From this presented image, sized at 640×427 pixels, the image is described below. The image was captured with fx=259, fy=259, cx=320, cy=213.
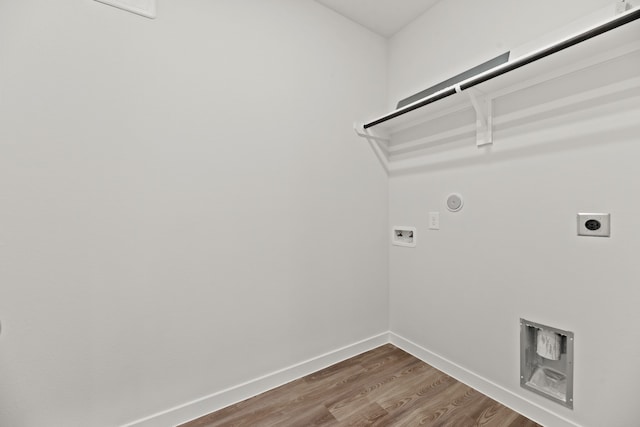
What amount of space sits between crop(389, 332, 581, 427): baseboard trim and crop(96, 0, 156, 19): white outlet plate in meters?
2.64

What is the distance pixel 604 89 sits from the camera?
1.14 meters

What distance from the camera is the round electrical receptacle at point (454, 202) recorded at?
1.68 m

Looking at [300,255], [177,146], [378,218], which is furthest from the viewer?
[378,218]

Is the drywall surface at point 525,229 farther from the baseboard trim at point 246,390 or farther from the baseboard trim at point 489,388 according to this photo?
the baseboard trim at point 246,390

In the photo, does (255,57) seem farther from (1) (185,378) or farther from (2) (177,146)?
(1) (185,378)

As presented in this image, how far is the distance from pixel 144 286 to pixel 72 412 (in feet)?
1.91

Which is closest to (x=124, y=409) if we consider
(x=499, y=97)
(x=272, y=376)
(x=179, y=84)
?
(x=272, y=376)

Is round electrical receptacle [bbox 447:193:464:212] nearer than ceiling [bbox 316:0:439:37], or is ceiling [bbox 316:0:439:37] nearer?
round electrical receptacle [bbox 447:193:464:212]

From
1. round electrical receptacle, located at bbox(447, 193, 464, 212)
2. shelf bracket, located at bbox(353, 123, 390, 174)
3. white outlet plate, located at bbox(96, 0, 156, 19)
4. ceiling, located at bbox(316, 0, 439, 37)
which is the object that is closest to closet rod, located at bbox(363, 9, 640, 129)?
shelf bracket, located at bbox(353, 123, 390, 174)

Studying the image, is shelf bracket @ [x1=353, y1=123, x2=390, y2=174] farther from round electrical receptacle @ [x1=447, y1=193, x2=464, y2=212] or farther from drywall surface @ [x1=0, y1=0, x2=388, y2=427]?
round electrical receptacle @ [x1=447, y1=193, x2=464, y2=212]

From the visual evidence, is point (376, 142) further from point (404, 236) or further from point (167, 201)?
point (167, 201)

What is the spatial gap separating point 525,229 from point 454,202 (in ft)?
1.37

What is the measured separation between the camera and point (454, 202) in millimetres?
1712

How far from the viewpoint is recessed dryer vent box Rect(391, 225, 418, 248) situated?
2.00 meters
